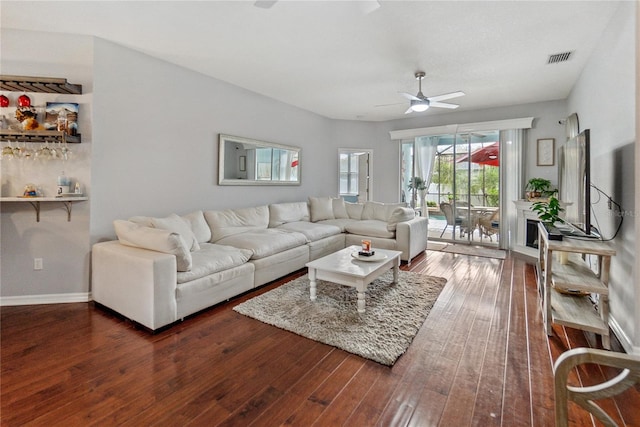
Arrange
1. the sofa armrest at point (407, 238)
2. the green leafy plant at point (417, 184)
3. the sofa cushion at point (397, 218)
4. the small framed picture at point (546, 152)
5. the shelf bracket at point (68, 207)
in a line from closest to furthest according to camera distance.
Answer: the shelf bracket at point (68, 207) < the sofa armrest at point (407, 238) < the sofa cushion at point (397, 218) < the small framed picture at point (546, 152) < the green leafy plant at point (417, 184)

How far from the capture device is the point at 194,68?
3.78m

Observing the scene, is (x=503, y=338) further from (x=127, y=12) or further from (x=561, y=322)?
(x=127, y=12)

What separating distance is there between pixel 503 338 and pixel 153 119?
13.4 feet

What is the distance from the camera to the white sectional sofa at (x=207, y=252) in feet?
8.08

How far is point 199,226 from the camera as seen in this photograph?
3.58m

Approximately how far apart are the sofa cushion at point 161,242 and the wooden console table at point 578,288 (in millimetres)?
3021

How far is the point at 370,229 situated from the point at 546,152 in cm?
344

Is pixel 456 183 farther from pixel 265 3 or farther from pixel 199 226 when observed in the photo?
pixel 265 3

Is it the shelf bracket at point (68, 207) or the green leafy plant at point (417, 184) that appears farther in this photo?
the green leafy plant at point (417, 184)

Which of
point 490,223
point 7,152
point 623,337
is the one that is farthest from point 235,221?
point 490,223

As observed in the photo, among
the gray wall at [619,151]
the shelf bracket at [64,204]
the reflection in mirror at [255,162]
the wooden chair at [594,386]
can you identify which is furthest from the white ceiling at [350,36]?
the wooden chair at [594,386]

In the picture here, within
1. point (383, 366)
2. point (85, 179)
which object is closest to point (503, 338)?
point (383, 366)

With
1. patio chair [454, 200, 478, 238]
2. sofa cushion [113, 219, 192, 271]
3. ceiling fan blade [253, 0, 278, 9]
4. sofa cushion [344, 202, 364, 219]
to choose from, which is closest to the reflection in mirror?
sofa cushion [344, 202, 364, 219]

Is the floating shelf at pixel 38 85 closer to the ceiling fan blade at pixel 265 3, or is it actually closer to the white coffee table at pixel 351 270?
the ceiling fan blade at pixel 265 3
